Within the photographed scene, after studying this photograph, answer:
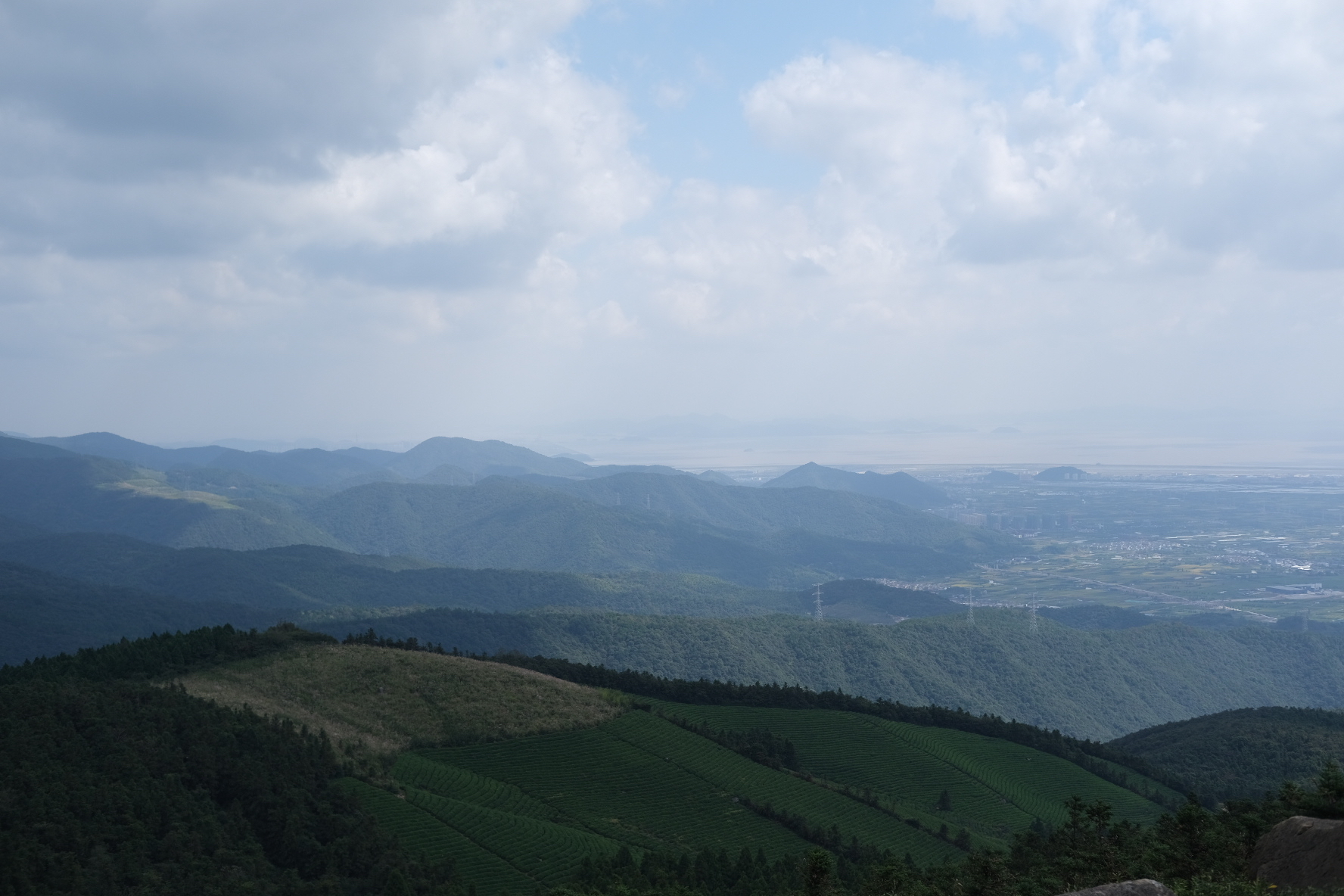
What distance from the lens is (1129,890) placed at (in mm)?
22000

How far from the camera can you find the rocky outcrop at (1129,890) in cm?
2173

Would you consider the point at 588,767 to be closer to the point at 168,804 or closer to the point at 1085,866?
the point at 168,804

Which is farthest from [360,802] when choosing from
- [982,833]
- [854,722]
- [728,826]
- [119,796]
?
[854,722]

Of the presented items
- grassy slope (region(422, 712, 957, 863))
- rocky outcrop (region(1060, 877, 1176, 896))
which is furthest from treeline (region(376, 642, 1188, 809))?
rocky outcrop (region(1060, 877, 1176, 896))

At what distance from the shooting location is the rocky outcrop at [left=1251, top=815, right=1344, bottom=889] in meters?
25.9

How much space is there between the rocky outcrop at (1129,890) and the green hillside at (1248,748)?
8888 centimetres

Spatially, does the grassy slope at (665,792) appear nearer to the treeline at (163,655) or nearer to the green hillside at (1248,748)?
the treeline at (163,655)

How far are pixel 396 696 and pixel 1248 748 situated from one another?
10162cm

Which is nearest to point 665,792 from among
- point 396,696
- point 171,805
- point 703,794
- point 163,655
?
point 703,794

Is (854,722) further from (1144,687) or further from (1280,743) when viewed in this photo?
(1144,687)

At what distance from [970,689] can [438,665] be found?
133800 mm

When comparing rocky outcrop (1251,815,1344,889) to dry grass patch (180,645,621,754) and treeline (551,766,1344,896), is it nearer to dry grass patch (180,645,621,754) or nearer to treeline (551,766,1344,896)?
treeline (551,766,1344,896)

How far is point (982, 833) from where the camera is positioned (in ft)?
276

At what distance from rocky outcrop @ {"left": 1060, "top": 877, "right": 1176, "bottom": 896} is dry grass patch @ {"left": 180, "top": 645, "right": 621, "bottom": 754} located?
2500 inches
